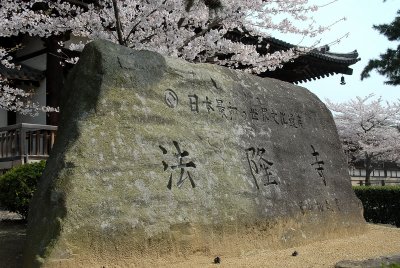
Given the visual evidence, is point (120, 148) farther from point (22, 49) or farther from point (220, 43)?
point (22, 49)

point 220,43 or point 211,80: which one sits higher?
point 220,43

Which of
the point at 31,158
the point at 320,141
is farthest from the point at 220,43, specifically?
the point at 31,158

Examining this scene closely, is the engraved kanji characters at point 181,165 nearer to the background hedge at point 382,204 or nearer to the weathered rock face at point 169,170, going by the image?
the weathered rock face at point 169,170

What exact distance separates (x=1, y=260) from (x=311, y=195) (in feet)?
13.0

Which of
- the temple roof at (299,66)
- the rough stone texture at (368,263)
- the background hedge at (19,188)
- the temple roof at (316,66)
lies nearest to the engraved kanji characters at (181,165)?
the rough stone texture at (368,263)

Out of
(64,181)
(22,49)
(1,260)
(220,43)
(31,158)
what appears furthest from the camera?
(22,49)

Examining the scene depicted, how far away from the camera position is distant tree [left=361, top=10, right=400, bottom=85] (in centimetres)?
1648

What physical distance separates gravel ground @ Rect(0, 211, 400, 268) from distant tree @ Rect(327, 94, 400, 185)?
15.0m

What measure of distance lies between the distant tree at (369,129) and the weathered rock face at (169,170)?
15.6m

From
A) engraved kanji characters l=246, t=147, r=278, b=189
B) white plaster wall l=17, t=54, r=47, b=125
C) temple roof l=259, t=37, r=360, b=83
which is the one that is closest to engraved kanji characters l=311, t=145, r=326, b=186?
engraved kanji characters l=246, t=147, r=278, b=189

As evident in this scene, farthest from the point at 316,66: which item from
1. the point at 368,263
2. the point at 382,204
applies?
the point at 368,263

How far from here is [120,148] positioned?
14.1ft

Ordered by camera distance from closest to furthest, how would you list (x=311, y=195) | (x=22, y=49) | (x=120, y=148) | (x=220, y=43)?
1. (x=120, y=148)
2. (x=311, y=195)
3. (x=220, y=43)
4. (x=22, y=49)

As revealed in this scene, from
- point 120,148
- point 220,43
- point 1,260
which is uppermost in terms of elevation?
point 220,43
